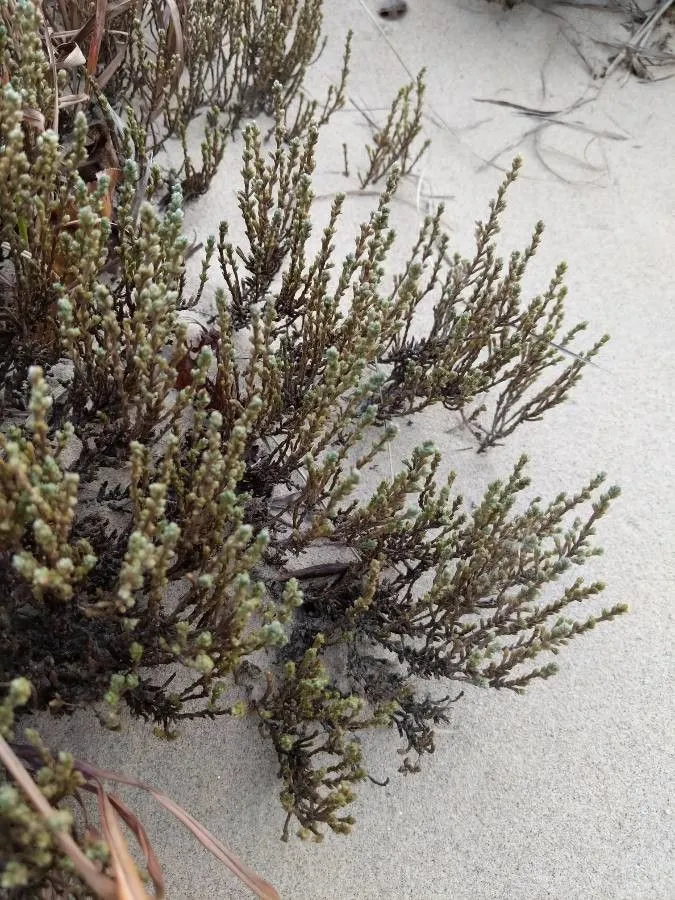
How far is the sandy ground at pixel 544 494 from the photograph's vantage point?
5.53 ft

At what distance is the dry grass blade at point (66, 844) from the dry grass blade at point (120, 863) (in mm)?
18

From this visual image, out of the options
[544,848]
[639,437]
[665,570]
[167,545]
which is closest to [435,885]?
[544,848]

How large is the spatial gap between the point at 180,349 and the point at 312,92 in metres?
2.62

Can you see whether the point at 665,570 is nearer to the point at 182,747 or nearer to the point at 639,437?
the point at 639,437

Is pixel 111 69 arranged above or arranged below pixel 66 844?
above

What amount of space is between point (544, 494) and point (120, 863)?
1761mm

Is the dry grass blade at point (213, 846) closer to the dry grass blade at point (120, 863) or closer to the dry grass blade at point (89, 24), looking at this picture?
the dry grass blade at point (120, 863)

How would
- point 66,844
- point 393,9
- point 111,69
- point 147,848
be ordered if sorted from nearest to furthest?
1. point 66,844
2. point 147,848
3. point 111,69
4. point 393,9

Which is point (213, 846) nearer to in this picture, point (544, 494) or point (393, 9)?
point (544, 494)

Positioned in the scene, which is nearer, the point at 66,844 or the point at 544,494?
the point at 66,844

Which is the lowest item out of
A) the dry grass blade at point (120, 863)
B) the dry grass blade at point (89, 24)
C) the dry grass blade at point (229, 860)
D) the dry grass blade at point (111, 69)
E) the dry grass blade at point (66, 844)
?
the dry grass blade at point (229, 860)

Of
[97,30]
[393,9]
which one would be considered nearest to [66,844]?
[97,30]

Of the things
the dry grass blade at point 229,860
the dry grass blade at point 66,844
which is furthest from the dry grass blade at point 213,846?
the dry grass blade at point 66,844

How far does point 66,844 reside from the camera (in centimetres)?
112
